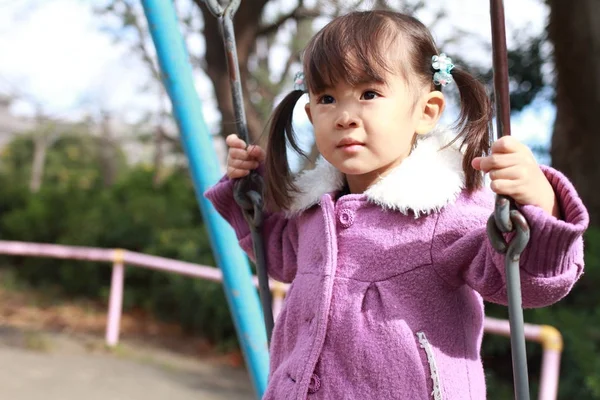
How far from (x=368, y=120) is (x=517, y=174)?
11.8 inches

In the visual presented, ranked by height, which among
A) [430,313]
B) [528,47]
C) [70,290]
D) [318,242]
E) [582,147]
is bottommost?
[70,290]

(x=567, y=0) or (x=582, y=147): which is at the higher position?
(x=567, y=0)

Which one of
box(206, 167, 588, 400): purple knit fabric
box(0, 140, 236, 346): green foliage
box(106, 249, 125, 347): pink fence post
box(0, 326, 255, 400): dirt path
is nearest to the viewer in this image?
box(206, 167, 588, 400): purple knit fabric

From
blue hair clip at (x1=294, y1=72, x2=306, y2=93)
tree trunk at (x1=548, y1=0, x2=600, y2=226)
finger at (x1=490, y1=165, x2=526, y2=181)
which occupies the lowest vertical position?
finger at (x1=490, y1=165, x2=526, y2=181)

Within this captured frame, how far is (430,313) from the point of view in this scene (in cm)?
126

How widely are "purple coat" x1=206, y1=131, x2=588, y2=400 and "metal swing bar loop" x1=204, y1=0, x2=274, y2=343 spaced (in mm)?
231

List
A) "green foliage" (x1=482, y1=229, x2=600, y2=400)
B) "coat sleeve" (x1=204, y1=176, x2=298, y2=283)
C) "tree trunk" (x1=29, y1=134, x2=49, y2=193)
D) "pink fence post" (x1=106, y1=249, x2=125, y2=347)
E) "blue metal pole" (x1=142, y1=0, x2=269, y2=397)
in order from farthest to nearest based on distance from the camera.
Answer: "tree trunk" (x1=29, y1=134, x2=49, y2=193), "pink fence post" (x1=106, y1=249, x2=125, y2=347), "green foliage" (x1=482, y1=229, x2=600, y2=400), "blue metal pole" (x1=142, y1=0, x2=269, y2=397), "coat sleeve" (x1=204, y1=176, x2=298, y2=283)

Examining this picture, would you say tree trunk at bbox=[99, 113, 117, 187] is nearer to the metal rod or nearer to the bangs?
the metal rod

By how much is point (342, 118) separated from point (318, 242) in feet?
0.84

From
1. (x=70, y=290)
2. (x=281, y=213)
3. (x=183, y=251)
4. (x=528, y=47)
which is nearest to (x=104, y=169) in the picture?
(x=70, y=290)

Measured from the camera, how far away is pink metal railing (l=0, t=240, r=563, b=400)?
2941 mm

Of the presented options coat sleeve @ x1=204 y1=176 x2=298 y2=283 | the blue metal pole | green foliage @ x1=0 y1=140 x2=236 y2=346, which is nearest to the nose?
coat sleeve @ x1=204 y1=176 x2=298 y2=283

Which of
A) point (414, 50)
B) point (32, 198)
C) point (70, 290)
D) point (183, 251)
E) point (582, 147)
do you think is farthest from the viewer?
point (32, 198)

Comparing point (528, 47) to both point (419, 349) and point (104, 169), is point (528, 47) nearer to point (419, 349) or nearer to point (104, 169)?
point (419, 349)
